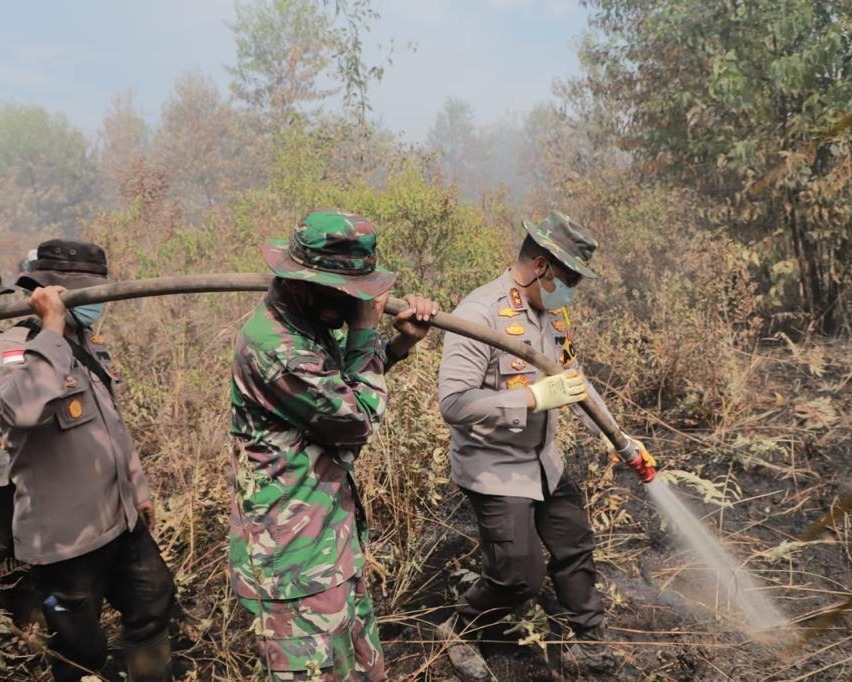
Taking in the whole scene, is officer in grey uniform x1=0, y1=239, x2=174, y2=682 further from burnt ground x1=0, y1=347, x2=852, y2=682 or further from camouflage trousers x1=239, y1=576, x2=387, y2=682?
camouflage trousers x1=239, y1=576, x2=387, y2=682

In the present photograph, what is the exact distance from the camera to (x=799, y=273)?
7.35 metres

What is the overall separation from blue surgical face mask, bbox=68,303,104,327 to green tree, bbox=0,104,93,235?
2303 inches

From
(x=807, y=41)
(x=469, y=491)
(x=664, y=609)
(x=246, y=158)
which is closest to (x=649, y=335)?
(x=664, y=609)

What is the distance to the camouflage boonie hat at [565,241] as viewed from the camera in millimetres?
2639

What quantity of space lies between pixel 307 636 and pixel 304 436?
55 cm

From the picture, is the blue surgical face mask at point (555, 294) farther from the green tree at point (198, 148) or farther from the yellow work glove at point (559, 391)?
the green tree at point (198, 148)

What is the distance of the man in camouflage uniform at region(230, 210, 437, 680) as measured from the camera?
6.08ft

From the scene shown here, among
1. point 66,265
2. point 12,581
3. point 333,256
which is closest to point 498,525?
point 333,256

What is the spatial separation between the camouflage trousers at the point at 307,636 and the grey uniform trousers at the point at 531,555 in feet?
2.67

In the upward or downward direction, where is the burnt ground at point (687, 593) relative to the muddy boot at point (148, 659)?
downward

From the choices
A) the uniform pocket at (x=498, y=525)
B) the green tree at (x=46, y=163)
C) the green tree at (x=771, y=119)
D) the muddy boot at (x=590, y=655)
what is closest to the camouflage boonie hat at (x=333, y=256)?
the uniform pocket at (x=498, y=525)

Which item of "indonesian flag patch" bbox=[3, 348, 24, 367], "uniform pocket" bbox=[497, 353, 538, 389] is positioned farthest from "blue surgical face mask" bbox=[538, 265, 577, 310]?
"indonesian flag patch" bbox=[3, 348, 24, 367]

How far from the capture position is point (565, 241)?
2.74 meters

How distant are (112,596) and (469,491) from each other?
1.39 metres
